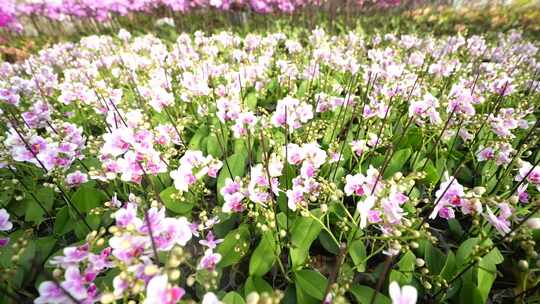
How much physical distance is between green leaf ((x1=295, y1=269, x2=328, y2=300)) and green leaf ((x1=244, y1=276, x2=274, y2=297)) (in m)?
0.14

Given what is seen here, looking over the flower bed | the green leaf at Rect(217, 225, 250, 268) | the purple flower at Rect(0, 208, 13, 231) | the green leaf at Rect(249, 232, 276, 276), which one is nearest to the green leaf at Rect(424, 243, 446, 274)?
the flower bed

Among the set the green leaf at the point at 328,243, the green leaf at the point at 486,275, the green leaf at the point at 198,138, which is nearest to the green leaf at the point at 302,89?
the green leaf at the point at 198,138

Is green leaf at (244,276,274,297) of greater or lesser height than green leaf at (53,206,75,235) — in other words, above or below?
below

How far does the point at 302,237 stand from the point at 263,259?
214 millimetres

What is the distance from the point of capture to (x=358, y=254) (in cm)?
140

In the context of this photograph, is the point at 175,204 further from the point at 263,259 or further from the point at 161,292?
the point at 161,292

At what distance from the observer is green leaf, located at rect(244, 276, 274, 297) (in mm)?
1323

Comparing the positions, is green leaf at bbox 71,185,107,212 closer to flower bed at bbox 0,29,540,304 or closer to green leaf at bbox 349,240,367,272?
flower bed at bbox 0,29,540,304

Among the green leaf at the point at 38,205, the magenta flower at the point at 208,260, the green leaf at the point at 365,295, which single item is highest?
the magenta flower at the point at 208,260

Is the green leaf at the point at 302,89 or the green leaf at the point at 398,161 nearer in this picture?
the green leaf at the point at 398,161

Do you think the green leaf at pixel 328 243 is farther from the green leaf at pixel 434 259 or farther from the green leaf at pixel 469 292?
the green leaf at pixel 469 292

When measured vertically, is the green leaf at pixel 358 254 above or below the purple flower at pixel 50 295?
below

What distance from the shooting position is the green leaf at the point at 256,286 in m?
1.32

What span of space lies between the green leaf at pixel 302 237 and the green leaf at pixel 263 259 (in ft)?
0.32
